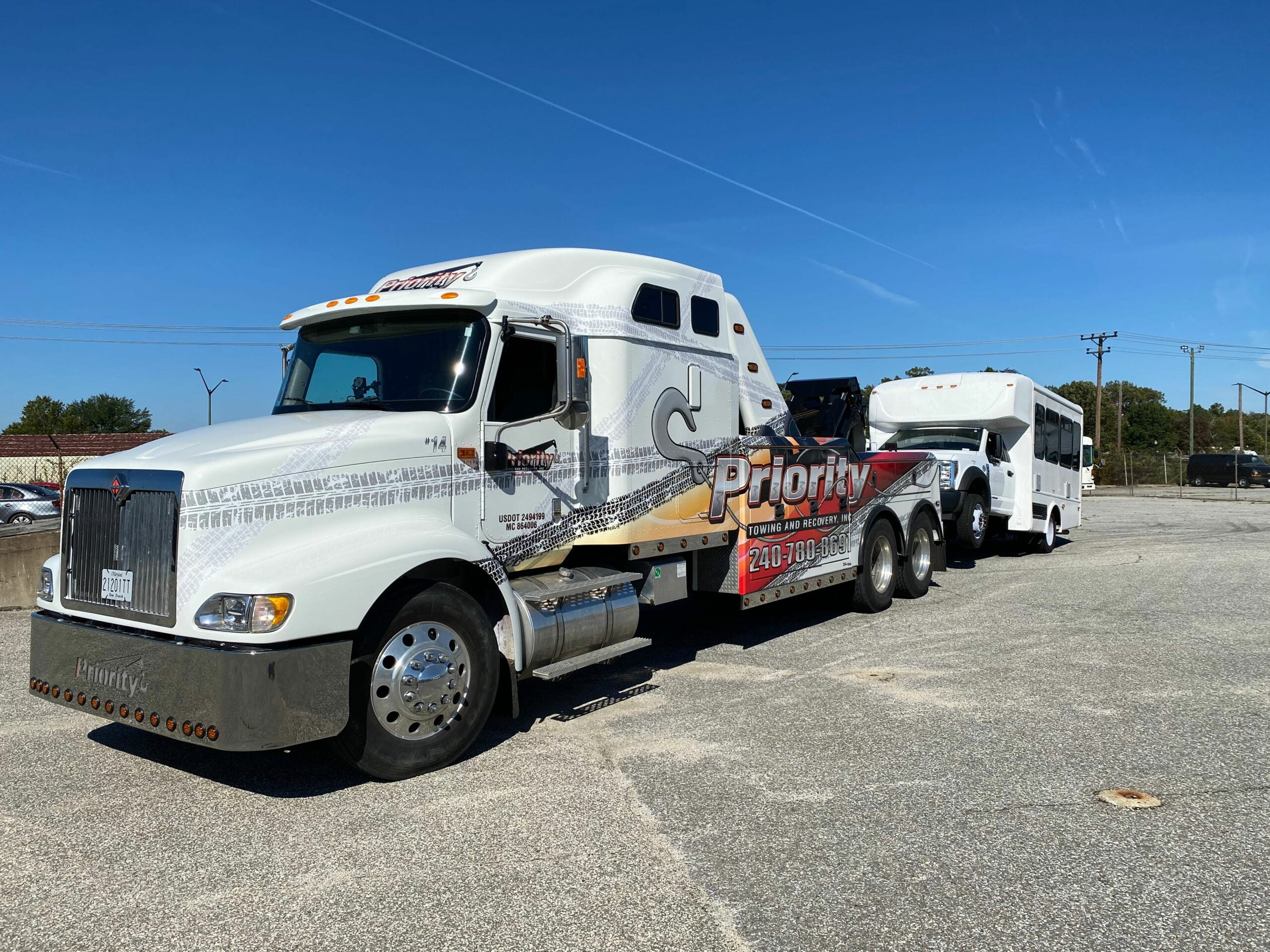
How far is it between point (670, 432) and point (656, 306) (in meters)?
0.97

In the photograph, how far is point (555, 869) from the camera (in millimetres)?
3957

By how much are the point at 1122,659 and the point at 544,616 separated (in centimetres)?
509

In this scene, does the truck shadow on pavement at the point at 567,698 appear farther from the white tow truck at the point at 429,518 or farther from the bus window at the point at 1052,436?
the bus window at the point at 1052,436

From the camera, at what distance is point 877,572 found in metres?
10.6

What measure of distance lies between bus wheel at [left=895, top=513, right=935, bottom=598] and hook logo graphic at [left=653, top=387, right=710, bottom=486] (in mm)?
4525

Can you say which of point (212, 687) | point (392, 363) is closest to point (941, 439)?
point (392, 363)

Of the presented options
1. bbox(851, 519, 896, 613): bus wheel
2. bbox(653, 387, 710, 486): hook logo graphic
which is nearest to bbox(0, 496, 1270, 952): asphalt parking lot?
bbox(653, 387, 710, 486): hook logo graphic

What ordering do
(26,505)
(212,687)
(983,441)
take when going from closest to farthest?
(212,687)
(983,441)
(26,505)

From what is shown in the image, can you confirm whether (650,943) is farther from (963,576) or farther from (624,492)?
(963,576)

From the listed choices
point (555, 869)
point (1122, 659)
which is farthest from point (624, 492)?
point (1122, 659)

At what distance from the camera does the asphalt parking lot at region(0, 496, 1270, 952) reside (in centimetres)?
350

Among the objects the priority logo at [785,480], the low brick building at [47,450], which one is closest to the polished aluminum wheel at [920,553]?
the priority logo at [785,480]

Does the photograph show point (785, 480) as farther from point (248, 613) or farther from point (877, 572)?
point (248, 613)

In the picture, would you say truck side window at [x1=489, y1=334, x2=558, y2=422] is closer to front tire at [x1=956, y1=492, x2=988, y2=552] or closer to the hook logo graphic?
the hook logo graphic
